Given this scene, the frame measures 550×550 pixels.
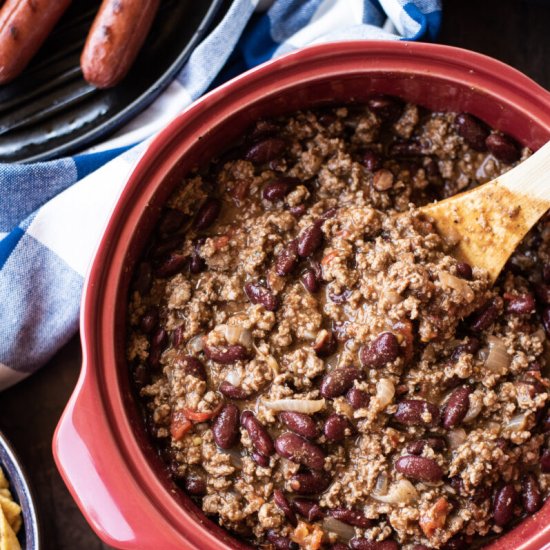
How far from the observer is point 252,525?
333cm

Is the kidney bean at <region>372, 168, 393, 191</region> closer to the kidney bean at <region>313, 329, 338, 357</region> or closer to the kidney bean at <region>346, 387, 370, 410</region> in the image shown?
the kidney bean at <region>313, 329, 338, 357</region>

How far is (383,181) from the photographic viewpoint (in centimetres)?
349

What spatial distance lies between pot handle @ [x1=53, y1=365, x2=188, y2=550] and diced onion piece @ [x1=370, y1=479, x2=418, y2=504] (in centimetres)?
80

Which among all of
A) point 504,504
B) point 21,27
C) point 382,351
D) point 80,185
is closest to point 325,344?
point 382,351

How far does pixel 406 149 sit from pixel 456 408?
1178 millimetres

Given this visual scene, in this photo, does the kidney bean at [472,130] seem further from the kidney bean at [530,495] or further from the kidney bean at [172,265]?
the kidney bean at [530,495]

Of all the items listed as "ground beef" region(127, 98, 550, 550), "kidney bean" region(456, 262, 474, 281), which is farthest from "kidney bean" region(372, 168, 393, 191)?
"kidney bean" region(456, 262, 474, 281)

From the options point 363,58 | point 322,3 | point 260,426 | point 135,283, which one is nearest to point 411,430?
point 260,426

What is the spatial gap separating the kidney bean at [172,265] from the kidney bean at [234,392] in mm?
547

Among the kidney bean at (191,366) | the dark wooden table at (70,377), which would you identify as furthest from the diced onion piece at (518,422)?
the dark wooden table at (70,377)

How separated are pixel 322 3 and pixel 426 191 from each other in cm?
109

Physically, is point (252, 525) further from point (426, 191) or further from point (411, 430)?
point (426, 191)

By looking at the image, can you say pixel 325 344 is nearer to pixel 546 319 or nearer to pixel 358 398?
pixel 358 398

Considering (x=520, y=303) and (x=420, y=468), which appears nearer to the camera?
(x=420, y=468)
